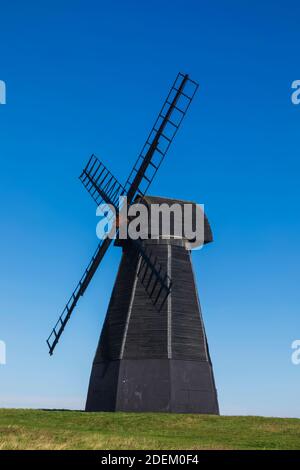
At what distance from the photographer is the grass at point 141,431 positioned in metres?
23.4

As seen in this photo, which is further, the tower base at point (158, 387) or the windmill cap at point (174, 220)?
the windmill cap at point (174, 220)

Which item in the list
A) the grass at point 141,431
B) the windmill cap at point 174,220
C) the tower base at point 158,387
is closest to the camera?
the grass at point 141,431

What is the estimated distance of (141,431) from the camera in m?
29.1

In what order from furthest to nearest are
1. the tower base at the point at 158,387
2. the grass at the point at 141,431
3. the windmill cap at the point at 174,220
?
1. the windmill cap at the point at 174,220
2. the tower base at the point at 158,387
3. the grass at the point at 141,431

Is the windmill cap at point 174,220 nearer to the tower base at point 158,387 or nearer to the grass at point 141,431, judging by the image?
the tower base at point 158,387

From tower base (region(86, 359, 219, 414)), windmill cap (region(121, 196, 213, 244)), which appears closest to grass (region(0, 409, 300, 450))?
tower base (region(86, 359, 219, 414))

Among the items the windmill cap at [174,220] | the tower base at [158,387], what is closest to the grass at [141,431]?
the tower base at [158,387]

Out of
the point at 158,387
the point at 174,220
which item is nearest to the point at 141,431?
the point at 158,387

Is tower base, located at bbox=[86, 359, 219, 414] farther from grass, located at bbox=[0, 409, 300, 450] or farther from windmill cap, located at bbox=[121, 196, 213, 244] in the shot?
windmill cap, located at bbox=[121, 196, 213, 244]

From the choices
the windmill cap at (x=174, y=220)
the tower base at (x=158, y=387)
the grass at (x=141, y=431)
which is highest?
the windmill cap at (x=174, y=220)

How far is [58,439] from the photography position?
2420cm
